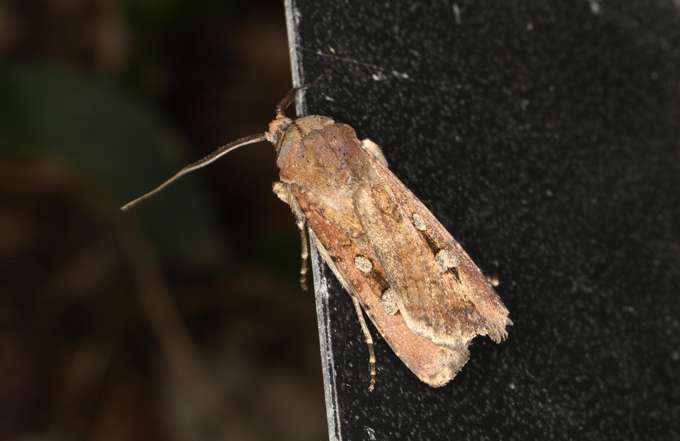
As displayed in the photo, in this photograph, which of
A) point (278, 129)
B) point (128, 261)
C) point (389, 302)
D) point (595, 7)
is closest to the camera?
point (389, 302)

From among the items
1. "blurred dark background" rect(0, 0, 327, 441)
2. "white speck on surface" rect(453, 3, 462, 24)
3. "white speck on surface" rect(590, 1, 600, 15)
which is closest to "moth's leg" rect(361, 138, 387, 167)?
"white speck on surface" rect(453, 3, 462, 24)

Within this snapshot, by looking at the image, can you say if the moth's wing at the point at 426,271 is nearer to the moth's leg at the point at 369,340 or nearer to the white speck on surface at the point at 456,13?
the moth's leg at the point at 369,340

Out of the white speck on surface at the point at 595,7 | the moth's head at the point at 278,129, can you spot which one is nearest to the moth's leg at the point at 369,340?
the moth's head at the point at 278,129

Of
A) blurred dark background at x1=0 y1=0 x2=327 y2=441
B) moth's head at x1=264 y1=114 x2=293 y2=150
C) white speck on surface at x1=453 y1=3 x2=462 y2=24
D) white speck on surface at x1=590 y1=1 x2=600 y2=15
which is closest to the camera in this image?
moth's head at x1=264 y1=114 x2=293 y2=150

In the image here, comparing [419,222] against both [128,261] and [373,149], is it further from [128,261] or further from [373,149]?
[128,261]

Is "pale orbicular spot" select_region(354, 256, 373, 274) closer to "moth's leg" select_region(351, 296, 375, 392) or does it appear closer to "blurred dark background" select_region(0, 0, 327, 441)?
"moth's leg" select_region(351, 296, 375, 392)

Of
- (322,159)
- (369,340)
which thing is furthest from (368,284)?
(322,159)

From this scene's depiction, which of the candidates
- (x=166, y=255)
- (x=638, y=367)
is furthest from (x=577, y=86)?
(x=166, y=255)
